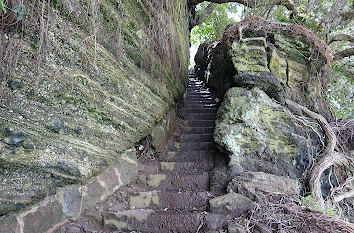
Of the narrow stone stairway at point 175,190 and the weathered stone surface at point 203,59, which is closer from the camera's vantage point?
the narrow stone stairway at point 175,190

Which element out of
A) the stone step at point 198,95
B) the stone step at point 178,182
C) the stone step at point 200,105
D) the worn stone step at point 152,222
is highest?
the stone step at point 198,95

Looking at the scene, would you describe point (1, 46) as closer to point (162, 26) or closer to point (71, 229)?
point (71, 229)

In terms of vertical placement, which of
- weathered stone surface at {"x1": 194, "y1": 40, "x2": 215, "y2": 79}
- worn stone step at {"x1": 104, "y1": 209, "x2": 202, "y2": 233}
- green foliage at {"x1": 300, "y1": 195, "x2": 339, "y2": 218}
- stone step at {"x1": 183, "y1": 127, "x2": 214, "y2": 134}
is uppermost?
weathered stone surface at {"x1": 194, "y1": 40, "x2": 215, "y2": 79}

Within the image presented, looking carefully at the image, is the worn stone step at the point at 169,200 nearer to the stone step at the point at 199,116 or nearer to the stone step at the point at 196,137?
the stone step at the point at 196,137

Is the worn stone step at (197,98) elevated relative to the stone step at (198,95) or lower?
lower

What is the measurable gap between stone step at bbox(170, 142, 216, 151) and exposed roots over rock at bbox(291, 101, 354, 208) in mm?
1314

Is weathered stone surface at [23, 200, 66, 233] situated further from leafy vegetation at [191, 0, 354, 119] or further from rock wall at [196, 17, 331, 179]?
leafy vegetation at [191, 0, 354, 119]

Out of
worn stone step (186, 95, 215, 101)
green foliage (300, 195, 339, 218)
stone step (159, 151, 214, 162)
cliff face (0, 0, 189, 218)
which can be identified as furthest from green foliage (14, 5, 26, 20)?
worn stone step (186, 95, 215, 101)

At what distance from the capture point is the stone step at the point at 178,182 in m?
2.61

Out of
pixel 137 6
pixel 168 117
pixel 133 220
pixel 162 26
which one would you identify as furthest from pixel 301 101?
pixel 133 220

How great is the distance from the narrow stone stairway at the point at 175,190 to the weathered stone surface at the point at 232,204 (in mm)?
129

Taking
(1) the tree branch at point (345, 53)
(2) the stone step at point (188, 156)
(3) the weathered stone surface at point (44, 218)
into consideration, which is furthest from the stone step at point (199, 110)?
(3) the weathered stone surface at point (44, 218)

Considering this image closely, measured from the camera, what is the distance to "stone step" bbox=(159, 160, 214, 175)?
2.90 m

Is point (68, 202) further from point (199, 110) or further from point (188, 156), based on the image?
point (199, 110)
